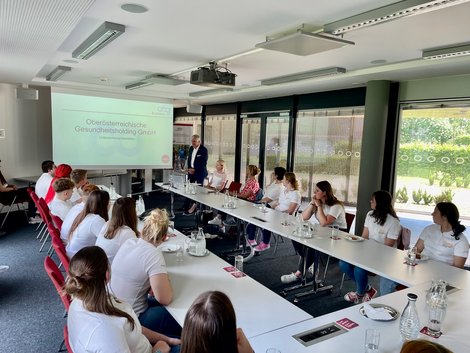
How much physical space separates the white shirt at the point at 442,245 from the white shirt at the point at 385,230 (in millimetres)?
288

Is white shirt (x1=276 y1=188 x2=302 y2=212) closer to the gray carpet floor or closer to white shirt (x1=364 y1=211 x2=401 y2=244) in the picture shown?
the gray carpet floor

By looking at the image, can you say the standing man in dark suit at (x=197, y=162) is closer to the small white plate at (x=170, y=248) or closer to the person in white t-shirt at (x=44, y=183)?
the person in white t-shirt at (x=44, y=183)

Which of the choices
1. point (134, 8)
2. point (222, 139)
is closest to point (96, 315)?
point (134, 8)

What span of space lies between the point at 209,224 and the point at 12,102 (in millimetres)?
5103

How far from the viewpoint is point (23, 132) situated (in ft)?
25.3

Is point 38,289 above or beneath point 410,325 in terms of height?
beneath

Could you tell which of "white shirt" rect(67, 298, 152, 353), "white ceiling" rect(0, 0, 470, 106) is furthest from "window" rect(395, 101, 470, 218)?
"white shirt" rect(67, 298, 152, 353)

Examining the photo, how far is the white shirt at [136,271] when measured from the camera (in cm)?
209

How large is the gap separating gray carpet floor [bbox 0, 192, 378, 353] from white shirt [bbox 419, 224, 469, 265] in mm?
1079

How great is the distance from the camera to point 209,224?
6719mm

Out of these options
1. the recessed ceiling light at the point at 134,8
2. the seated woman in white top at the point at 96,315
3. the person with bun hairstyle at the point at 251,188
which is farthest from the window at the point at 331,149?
the seated woman in white top at the point at 96,315

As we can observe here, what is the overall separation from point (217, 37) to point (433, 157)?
3803 millimetres

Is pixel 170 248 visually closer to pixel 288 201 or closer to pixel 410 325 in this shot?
pixel 410 325

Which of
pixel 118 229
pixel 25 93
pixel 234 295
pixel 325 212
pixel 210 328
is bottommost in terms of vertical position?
pixel 234 295
